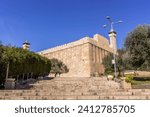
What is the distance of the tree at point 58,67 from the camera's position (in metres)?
56.7

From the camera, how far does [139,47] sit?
95.0ft

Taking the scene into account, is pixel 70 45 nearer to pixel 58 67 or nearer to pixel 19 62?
pixel 58 67

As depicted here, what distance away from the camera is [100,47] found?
216 feet

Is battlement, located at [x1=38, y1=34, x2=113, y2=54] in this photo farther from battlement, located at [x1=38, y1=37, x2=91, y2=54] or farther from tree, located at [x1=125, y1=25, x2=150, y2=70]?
tree, located at [x1=125, y1=25, x2=150, y2=70]

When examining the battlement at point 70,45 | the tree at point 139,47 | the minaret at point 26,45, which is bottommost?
the tree at point 139,47

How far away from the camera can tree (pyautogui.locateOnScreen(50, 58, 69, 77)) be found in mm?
56731

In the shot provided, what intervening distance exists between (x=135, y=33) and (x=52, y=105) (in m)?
25.0

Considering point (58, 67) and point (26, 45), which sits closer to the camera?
point (26, 45)

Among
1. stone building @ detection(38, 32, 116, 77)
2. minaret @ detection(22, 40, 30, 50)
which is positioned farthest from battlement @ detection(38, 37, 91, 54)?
minaret @ detection(22, 40, 30, 50)

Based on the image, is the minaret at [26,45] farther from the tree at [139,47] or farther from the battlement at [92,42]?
the tree at [139,47]

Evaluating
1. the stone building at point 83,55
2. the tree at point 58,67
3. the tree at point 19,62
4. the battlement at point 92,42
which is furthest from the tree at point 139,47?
the battlement at point 92,42

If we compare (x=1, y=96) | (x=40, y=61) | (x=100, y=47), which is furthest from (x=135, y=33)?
(x=100, y=47)

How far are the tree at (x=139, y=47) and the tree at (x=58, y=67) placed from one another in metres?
28.2

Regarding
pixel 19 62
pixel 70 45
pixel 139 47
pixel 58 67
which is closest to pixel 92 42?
pixel 70 45
